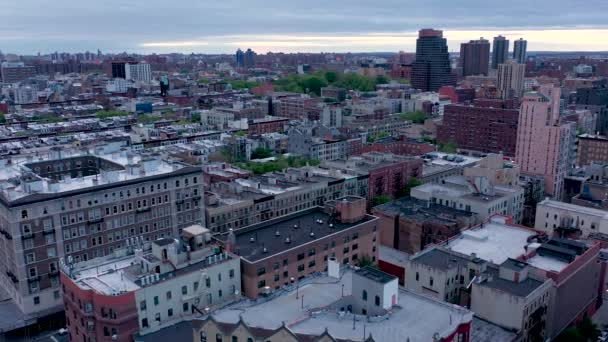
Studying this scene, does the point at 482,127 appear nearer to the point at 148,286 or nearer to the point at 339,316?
the point at 339,316

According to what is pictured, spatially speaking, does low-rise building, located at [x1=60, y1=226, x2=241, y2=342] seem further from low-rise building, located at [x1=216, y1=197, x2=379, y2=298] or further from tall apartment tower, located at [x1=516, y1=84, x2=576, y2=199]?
tall apartment tower, located at [x1=516, y1=84, x2=576, y2=199]

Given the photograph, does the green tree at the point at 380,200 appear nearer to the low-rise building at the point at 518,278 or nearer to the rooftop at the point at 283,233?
Answer: the rooftop at the point at 283,233

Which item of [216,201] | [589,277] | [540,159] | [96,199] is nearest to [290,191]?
[216,201]

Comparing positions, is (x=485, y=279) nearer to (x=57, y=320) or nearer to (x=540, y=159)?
(x=57, y=320)

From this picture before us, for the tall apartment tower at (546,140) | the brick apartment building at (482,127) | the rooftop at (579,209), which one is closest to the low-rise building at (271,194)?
the rooftop at (579,209)

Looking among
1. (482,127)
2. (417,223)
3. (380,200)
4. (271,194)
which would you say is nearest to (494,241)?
(417,223)

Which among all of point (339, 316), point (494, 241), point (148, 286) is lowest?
point (494, 241)
